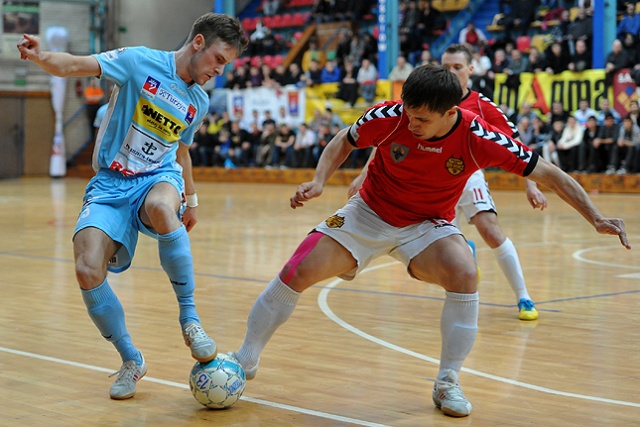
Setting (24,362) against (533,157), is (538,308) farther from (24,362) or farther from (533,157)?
(24,362)

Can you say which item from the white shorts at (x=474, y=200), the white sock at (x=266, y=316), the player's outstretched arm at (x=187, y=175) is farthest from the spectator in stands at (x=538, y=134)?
the white sock at (x=266, y=316)

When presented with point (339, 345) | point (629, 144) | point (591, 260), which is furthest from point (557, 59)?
point (339, 345)

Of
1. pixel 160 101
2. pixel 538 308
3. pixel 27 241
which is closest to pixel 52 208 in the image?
pixel 27 241

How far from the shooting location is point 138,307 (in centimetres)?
730

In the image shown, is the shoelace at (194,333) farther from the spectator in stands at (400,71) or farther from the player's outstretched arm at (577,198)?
the spectator in stands at (400,71)

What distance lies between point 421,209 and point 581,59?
17717mm

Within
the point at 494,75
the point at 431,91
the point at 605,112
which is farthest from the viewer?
the point at 494,75

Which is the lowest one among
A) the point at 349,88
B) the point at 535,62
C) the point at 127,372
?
the point at 127,372

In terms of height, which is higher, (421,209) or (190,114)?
(190,114)

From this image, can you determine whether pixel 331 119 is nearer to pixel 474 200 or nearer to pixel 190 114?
pixel 474 200

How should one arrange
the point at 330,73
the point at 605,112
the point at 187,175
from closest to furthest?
the point at 187,175 → the point at 605,112 → the point at 330,73

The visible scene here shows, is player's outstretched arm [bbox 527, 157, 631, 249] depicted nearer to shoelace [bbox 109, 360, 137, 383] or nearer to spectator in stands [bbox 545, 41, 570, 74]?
shoelace [bbox 109, 360, 137, 383]

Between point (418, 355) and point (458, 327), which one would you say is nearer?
point (458, 327)

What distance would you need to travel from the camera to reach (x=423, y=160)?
15.2 feet
